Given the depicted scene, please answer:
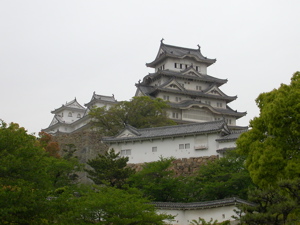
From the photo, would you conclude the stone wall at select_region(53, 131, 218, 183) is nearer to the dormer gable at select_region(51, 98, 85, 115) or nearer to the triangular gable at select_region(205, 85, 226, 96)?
the triangular gable at select_region(205, 85, 226, 96)

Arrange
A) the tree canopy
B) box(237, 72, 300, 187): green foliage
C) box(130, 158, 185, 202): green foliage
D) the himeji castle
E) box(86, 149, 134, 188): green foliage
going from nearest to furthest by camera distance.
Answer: the tree canopy
box(237, 72, 300, 187): green foliage
box(130, 158, 185, 202): green foliage
box(86, 149, 134, 188): green foliage
the himeji castle

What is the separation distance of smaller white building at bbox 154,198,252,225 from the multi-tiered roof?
24138mm

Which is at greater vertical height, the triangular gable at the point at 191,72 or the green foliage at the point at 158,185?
the triangular gable at the point at 191,72

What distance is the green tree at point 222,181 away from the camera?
77.7 ft

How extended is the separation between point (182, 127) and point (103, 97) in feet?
89.1

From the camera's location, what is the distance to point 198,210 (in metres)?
22.7

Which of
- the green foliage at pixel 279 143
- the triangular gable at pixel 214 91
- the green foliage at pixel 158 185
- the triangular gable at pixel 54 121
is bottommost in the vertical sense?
the green foliage at pixel 158 185

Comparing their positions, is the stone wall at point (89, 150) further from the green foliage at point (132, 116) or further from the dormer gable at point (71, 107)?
the dormer gable at point (71, 107)

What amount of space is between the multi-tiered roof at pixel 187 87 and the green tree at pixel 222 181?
69.2 ft

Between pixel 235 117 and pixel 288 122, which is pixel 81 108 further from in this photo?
pixel 288 122

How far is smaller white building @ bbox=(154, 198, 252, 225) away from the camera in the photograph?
21.8 m

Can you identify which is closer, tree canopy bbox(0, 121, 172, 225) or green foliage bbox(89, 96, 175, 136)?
tree canopy bbox(0, 121, 172, 225)

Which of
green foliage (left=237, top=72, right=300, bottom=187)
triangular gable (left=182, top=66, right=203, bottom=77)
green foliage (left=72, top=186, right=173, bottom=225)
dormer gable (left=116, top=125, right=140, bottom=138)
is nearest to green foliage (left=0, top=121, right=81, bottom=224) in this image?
green foliage (left=72, top=186, right=173, bottom=225)

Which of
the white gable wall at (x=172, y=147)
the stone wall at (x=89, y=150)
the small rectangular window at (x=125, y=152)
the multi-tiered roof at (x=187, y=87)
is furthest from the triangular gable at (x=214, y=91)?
the small rectangular window at (x=125, y=152)
